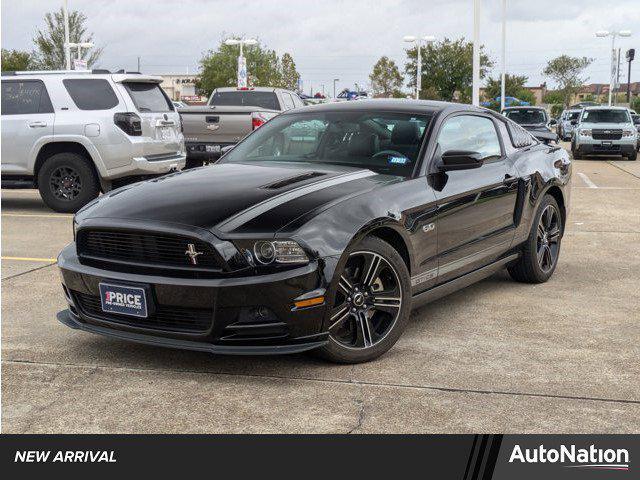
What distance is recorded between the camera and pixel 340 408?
4113 millimetres

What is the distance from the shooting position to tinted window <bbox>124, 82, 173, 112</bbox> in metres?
11.8

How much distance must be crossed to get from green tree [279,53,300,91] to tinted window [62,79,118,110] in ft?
205

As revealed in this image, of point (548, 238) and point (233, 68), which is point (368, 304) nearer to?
point (548, 238)

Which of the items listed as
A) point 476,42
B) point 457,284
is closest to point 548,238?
point 457,284

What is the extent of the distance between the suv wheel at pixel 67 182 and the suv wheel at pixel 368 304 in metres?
7.42

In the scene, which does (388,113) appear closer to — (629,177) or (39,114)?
(39,114)

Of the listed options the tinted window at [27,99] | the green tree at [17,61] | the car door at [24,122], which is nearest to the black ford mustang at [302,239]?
the car door at [24,122]

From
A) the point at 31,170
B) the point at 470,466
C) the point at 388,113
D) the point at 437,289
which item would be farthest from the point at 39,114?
the point at 470,466

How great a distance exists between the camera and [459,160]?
5.49 meters

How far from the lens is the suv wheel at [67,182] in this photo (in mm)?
11523

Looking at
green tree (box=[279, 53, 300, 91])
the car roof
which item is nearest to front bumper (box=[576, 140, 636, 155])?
the car roof

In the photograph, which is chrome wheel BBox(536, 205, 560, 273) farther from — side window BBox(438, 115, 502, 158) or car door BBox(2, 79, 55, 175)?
car door BBox(2, 79, 55, 175)

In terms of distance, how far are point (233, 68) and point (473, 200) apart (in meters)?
59.6

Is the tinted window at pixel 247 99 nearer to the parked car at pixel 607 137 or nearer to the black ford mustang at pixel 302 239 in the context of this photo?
the black ford mustang at pixel 302 239
